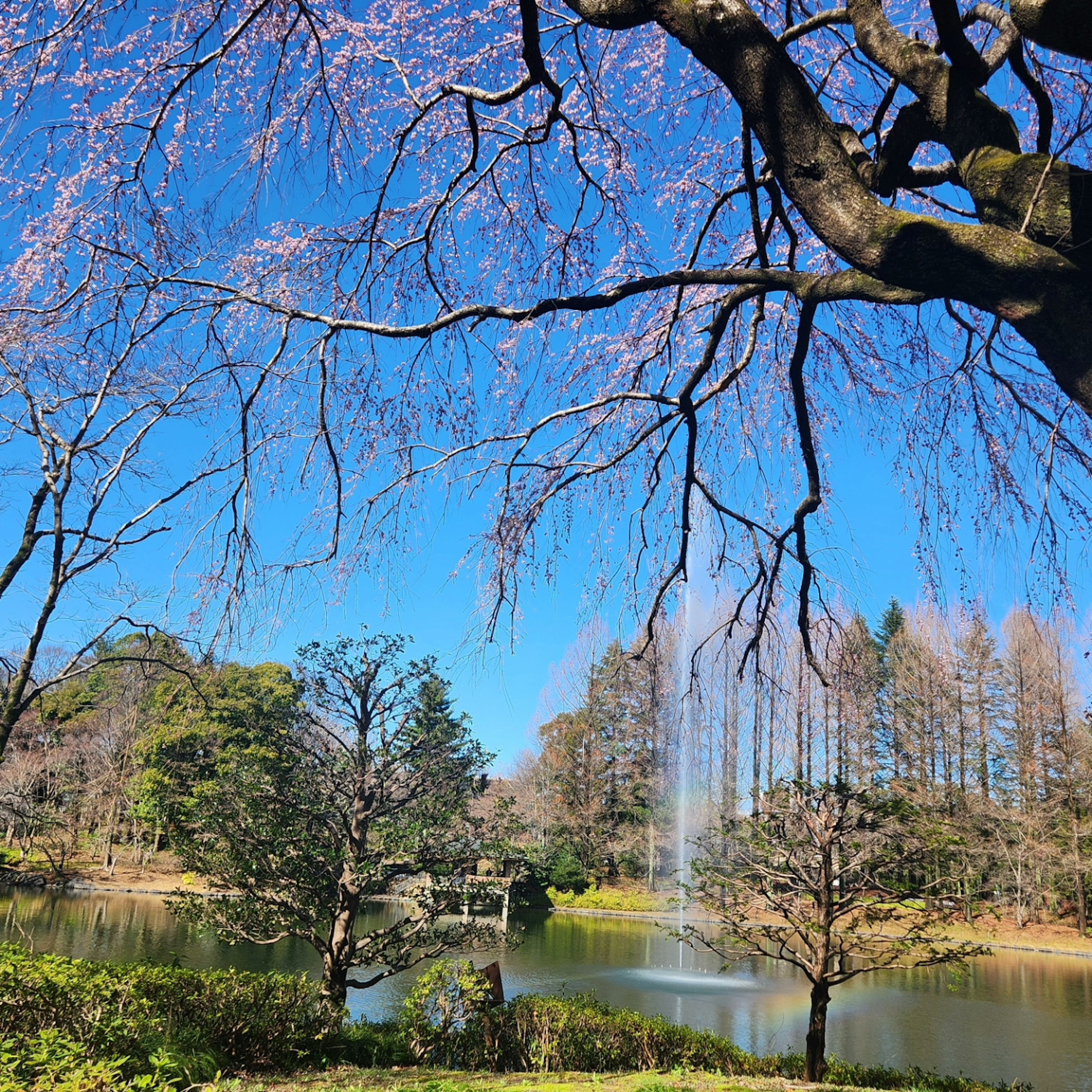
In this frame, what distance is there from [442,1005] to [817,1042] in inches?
121

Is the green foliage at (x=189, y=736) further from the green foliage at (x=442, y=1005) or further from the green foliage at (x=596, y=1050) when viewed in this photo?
the green foliage at (x=596, y=1050)

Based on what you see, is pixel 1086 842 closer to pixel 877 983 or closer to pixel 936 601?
pixel 877 983

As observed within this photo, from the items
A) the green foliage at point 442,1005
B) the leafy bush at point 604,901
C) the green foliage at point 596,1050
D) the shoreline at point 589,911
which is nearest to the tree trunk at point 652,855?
the leafy bush at point 604,901

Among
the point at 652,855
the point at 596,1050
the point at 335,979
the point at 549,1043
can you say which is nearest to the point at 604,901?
the point at 652,855

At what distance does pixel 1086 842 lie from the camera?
2122cm

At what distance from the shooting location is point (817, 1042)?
20.7 feet

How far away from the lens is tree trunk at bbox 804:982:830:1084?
626cm

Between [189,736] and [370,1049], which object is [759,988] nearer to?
[370,1049]

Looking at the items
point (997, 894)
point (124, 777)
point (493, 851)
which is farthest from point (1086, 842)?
point (124, 777)

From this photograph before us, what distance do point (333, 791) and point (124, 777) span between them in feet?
68.6

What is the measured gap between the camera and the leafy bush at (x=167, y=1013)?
158 inches

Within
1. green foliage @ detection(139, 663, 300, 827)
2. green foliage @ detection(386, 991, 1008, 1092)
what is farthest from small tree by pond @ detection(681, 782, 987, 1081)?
green foliage @ detection(139, 663, 300, 827)

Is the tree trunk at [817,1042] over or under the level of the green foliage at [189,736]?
under

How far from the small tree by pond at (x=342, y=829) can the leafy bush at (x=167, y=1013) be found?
Result: 45 centimetres
